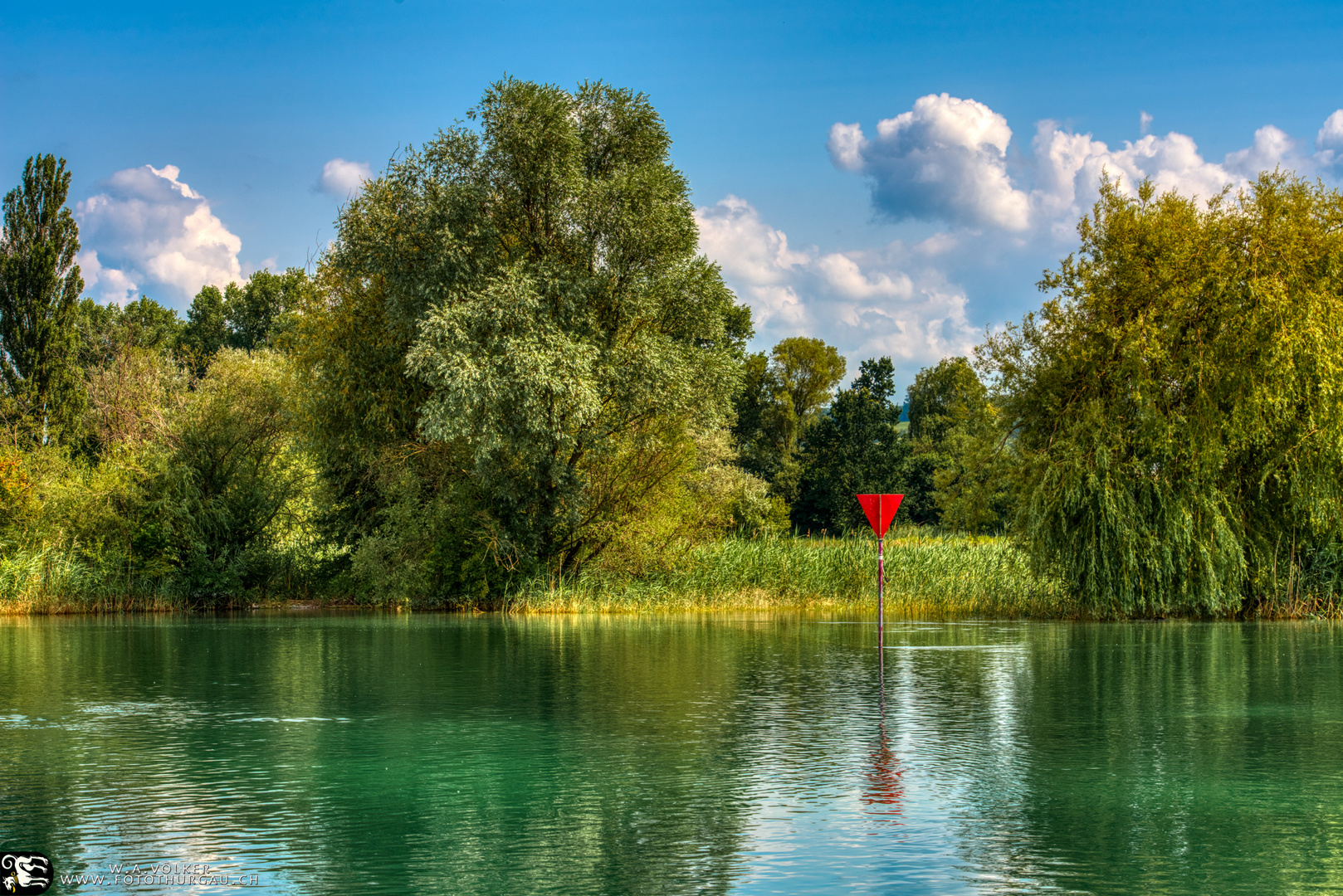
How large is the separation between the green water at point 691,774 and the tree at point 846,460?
55.9 meters

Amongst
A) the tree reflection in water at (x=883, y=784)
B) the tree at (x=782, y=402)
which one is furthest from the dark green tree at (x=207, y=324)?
the tree reflection in water at (x=883, y=784)

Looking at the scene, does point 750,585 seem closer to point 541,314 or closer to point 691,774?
point 541,314

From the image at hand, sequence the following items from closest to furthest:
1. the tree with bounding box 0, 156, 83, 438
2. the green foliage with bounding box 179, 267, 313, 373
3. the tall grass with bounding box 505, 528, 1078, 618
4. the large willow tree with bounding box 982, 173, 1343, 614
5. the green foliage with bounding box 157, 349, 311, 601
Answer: the large willow tree with bounding box 982, 173, 1343, 614
the tall grass with bounding box 505, 528, 1078, 618
the green foliage with bounding box 157, 349, 311, 601
the tree with bounding box 0, 156, 83, 438
the green foliage with bounding box 179, 267, 313, 373

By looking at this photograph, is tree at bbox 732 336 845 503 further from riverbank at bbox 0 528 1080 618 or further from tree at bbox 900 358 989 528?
riverbank at bbox 0 528 1080 618

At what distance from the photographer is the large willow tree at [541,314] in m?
32.3

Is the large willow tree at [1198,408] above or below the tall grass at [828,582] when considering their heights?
above

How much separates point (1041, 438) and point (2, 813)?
88.7 feet

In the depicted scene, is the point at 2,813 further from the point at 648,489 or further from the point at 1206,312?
the point at 648,489

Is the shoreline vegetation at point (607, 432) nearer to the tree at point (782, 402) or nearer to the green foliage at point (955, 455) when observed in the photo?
the green foliage at point (955, 455)

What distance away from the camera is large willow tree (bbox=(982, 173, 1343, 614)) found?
2788 cm

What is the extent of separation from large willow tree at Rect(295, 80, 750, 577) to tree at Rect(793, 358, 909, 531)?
3757cm

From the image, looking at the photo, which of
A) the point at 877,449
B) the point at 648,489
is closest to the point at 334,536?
the point at 648,489

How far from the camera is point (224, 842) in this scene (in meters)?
7.01

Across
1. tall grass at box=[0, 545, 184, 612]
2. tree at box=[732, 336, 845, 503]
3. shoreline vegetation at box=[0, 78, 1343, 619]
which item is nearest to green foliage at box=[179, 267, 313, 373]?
tree at box=[732, 336, 845, 503]
